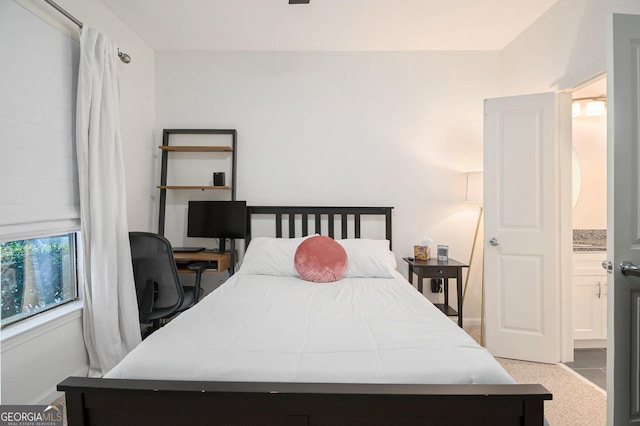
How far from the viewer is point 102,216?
226 centimetres

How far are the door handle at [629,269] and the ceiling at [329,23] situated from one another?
207 cm

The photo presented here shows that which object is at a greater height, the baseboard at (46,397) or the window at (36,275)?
the window at (36,275)

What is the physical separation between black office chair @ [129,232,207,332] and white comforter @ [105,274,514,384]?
55 centimetres

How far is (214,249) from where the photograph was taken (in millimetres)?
3191

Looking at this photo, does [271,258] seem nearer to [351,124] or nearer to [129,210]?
[129,210]

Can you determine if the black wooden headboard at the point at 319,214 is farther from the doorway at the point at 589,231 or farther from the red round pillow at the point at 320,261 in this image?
the doorway at the point at 589,231

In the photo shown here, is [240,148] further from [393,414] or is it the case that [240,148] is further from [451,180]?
[393,414]

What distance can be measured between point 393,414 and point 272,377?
418mm

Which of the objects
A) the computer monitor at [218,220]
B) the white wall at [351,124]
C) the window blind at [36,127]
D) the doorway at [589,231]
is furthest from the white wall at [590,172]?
the window blind at [36,127]

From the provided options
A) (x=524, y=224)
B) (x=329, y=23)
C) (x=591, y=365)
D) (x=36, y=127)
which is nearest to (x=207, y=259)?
(x=36, y=127)

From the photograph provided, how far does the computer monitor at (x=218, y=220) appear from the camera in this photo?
9.87 ft

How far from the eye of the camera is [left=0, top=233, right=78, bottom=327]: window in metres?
1.88

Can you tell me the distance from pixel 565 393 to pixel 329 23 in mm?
3239

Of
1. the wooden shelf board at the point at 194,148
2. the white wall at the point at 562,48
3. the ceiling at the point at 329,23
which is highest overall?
the ceiling at the point at 329,23
